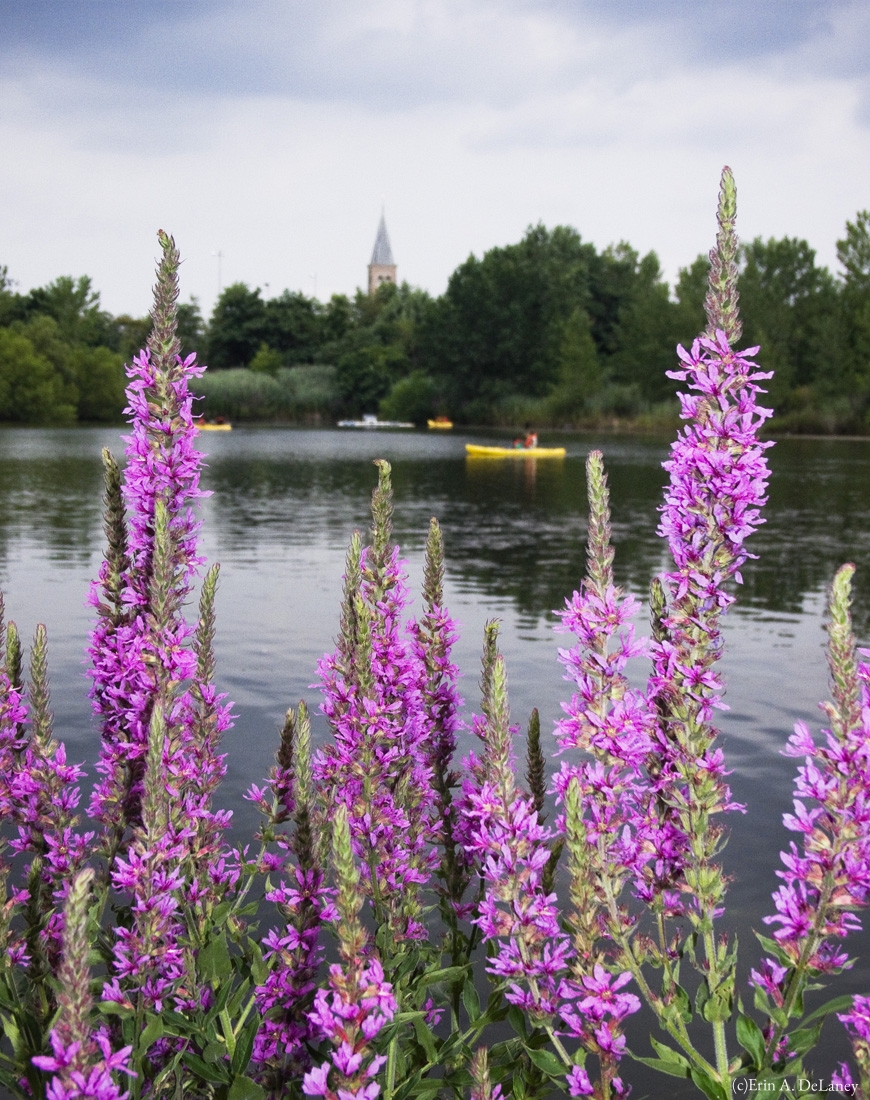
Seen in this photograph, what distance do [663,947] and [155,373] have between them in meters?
2.71

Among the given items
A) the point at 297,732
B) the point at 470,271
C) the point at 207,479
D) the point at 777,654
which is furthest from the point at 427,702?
the point at 470,271

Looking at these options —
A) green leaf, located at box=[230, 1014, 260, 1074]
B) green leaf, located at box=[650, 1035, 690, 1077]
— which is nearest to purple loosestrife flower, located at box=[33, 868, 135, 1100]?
green leaf, located at box=[230, 1014, 260, 1074]

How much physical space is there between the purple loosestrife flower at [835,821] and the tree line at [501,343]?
10219cm

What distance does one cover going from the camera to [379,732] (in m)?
4.07

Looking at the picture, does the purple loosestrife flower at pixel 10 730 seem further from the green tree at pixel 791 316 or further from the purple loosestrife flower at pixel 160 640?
the green tree at pixel 791 316

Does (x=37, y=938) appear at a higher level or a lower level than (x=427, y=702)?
lower

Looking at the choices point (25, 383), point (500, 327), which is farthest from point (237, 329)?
point (25, 383)

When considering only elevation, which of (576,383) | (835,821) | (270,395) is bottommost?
(835,821)

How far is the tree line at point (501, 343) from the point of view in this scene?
108m

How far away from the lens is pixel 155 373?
4066mm

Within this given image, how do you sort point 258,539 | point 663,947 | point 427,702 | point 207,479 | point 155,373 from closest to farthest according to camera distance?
point 663,947, point 155,373, point 427,702, point 258,539, point 207,479

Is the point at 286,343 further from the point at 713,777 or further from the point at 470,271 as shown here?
the point at 713,777

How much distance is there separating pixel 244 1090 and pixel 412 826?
1.25m

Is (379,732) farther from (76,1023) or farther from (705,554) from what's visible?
(76,1023)
